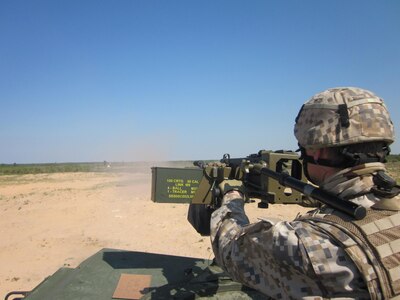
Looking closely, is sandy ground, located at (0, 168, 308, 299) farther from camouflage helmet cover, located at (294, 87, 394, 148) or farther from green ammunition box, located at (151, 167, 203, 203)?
camouflage helmet cover, located at (294, 87, 394, 148)

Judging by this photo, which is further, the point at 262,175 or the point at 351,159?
the point at 262,175

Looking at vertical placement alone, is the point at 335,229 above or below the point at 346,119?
below

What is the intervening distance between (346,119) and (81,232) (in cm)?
1079

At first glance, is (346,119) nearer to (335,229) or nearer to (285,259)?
(335,229)

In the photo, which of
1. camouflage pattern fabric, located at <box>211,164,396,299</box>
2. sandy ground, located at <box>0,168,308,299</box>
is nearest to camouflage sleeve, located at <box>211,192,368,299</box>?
camouflage pattern fabric, located at <box>211,164,396,299</box>

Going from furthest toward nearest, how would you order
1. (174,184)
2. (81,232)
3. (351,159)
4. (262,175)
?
(81,232)
(174,184)
(262,175)
(351,159)

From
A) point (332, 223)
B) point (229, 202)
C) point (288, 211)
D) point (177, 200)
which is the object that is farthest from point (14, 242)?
point (332, 223)

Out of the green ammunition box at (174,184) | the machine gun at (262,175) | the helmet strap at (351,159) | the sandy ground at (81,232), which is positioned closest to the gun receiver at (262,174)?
the machine gun at (262,175)

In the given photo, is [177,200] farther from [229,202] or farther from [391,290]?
[391,290]

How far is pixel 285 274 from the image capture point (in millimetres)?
1652

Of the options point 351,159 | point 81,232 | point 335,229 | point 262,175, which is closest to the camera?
point 335,229

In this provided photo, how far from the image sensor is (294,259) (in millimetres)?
1556

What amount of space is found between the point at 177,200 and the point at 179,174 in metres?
0.32

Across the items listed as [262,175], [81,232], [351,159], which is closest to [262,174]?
[262,175]
